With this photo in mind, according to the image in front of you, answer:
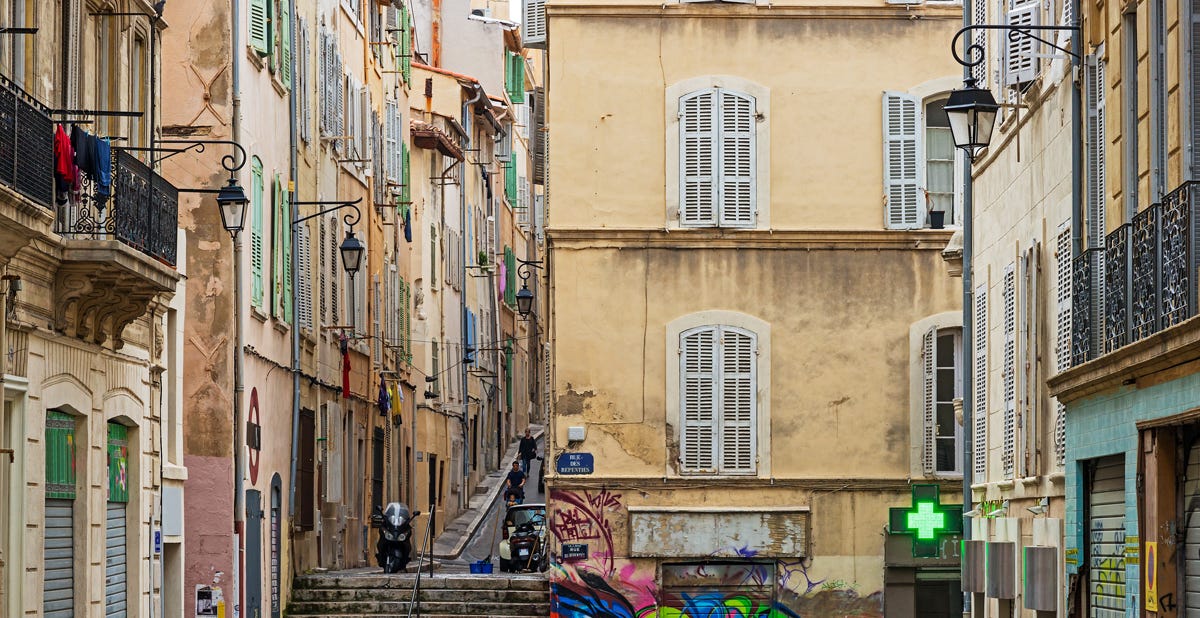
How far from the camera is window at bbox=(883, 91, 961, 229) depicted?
94.8ft

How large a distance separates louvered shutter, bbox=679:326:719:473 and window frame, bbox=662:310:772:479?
5 cm

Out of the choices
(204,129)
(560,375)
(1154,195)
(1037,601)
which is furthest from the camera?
(560,375)

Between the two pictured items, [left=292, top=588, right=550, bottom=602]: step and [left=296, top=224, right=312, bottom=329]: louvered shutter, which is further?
[left=296, top=224, right=312, bottom=329]: louvered shutter

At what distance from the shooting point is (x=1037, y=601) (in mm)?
18172

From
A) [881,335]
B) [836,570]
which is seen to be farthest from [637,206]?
[836,570]

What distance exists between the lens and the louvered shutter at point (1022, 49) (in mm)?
19719

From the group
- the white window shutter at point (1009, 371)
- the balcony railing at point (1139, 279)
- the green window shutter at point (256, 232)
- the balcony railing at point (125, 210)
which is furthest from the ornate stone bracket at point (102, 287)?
the white window shutter at point (1009, 371)

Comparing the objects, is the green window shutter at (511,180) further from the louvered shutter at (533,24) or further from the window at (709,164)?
the window at (709,164)

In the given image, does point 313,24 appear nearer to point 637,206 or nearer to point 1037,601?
point 637,206

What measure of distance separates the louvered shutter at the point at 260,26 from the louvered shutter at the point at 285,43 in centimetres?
142

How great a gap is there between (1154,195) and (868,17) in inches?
588

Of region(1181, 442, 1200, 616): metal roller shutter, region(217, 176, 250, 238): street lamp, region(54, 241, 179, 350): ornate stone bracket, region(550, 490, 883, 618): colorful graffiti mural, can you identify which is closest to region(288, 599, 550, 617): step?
region(550, 490, 883, 618): colorful graffiti mural

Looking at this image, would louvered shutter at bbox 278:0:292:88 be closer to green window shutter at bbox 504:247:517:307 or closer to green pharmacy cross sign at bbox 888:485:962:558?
green pharmacy cross sign at bbox 888:485:962:558

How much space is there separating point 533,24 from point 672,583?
917 cm
